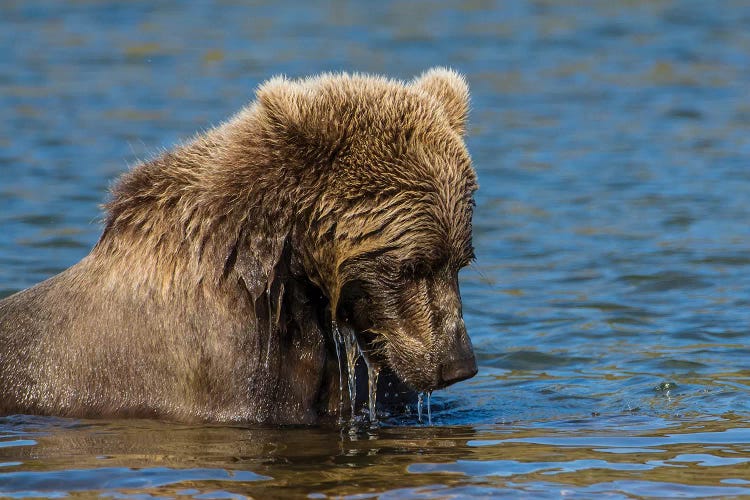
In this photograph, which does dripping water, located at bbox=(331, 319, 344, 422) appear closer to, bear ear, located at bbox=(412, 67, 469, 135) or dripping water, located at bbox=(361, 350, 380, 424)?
dripping water, located at bbox=(361, 350, 380, 424)

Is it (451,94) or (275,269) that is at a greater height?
(451,94)

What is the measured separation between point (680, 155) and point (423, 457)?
33.6ft

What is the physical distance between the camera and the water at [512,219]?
788 centimetres

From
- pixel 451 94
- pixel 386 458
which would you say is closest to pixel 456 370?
pixel 386 458

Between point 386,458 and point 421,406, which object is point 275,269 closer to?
point 386,458

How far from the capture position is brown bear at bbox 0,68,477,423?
26.3 ft

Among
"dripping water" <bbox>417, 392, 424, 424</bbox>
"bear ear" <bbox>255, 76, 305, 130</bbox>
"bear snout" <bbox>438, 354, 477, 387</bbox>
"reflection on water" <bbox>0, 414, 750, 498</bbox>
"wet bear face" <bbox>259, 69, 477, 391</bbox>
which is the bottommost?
"reflection on water" <bbox>0, 414, 750, 498</bbox>

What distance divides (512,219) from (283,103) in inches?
298

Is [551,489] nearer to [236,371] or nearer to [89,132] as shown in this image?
[236,371]

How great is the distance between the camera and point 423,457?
26.4 feet

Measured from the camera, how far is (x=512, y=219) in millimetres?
15406

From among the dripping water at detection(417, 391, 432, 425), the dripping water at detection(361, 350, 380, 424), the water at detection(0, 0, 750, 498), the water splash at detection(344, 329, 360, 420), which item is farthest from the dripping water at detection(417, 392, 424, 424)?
the water splash at detection(344, 329, 360, 420)

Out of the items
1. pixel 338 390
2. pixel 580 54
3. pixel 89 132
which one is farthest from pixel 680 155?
pixel 338 390

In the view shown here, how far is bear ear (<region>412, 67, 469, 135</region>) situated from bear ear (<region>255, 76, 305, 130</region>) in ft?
2.97
